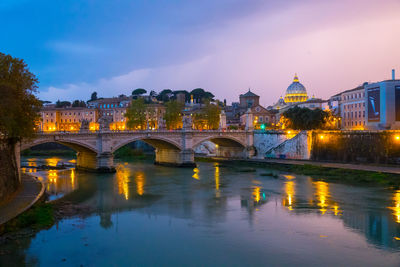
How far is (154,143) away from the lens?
3859cm

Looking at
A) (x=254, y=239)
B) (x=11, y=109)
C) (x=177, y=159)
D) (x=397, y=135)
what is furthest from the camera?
(x=177, y=159)

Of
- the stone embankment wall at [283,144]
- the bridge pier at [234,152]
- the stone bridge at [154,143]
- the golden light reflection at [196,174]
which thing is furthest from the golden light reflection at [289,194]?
the bridge pier at [234,152]

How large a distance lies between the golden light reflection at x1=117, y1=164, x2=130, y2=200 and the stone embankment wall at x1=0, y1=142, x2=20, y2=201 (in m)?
5.80

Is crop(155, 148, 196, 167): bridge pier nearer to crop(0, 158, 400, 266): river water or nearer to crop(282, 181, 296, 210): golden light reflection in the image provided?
A: crop(0, 158, 400, 266): river water

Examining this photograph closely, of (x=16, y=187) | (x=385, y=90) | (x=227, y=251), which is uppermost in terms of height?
(x=385, y=90)

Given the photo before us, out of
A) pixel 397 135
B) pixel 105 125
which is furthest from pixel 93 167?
pixel 397 135

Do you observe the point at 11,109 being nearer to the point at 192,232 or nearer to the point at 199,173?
the point at 192,232

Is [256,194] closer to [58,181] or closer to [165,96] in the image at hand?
[58,181]

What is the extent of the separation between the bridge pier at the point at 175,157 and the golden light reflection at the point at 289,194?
12.2 m

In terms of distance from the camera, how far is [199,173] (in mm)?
32281

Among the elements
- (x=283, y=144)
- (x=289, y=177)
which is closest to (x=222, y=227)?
(x=289, y=177)

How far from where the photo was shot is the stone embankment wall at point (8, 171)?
15.7 meters

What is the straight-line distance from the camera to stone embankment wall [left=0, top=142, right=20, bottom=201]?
15712 mm

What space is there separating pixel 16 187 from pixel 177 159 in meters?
20.3
